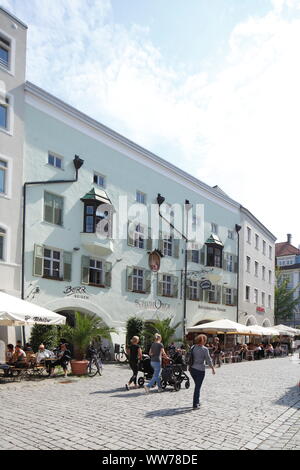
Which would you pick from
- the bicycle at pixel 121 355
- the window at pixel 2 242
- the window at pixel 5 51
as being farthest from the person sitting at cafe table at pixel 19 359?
the window at pixel 5 51

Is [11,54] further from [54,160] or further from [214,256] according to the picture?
[214,256]

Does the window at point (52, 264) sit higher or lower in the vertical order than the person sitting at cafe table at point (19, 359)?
higher

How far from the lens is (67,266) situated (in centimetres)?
2612

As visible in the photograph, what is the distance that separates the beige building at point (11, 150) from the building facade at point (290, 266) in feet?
181

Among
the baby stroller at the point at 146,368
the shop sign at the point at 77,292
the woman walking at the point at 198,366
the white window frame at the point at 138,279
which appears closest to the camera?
the woman walking at the point at 198,366

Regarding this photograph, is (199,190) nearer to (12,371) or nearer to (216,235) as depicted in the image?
(216,235)

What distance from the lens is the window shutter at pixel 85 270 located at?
2697 cm

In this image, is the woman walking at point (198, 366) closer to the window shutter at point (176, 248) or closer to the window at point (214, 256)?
the window shutter at point (176, 248)

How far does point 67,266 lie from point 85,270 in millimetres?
1328

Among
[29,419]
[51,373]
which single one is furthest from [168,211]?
[29,419]

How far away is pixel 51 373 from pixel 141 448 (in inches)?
447

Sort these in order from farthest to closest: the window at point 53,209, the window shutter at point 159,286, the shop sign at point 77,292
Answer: the window shutter at point 159,286 < the shop sign at point 77,292 < the window at point 53,209

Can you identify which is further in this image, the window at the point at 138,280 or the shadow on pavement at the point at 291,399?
the window at the point at 138,280

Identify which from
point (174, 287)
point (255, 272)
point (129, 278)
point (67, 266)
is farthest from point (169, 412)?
point (255, 272)
